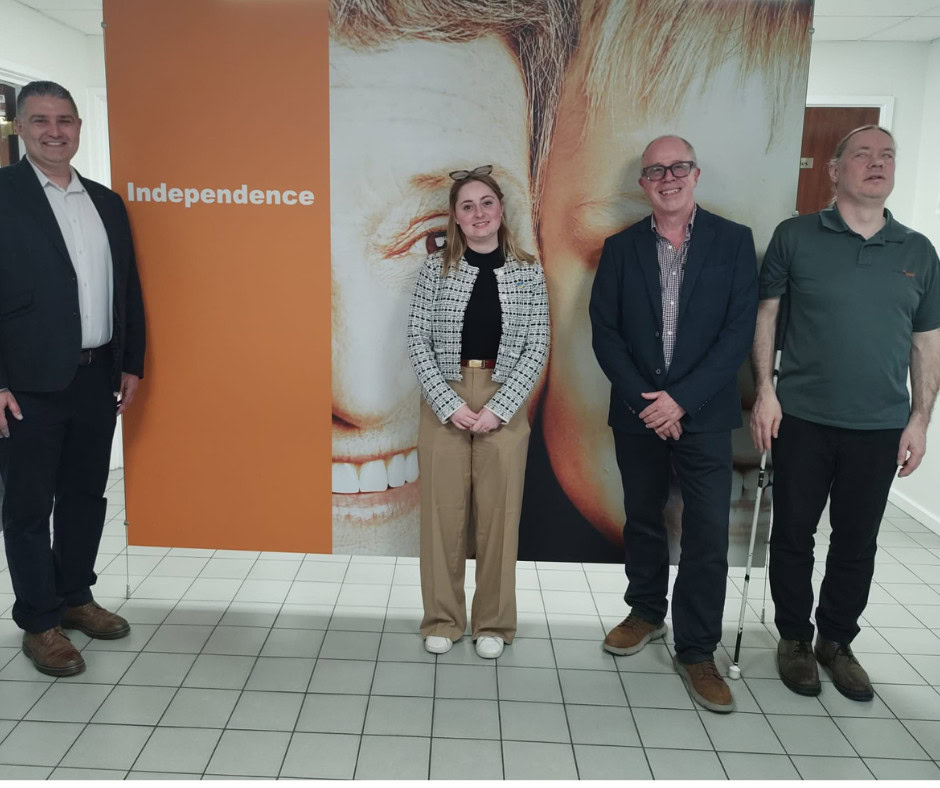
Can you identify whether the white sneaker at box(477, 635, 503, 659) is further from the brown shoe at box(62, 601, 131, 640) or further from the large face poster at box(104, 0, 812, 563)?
the brown shoe at box(62, 601, 131, 640)

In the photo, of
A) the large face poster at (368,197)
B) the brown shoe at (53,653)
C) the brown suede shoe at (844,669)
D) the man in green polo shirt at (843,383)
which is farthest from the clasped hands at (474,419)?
the brown shoe at (53,653)

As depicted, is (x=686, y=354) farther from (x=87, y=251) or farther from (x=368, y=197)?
(x=87, y=251)

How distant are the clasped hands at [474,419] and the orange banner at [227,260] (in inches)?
25.9

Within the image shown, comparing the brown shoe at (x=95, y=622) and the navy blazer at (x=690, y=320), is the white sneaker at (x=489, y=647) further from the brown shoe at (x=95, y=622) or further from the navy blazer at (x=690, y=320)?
the brown shoe at (x=95, y=622)

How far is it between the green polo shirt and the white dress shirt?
2548 millimetres

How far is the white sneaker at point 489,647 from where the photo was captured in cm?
312

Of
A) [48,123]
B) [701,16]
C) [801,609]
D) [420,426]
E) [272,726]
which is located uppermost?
[701,16]

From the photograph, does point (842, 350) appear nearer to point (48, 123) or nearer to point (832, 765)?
point (832, 765)

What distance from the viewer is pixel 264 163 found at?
3195 millimetres

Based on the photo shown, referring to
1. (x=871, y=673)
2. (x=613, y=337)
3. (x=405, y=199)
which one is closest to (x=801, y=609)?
(x=871, y=673)

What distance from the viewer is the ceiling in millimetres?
4422

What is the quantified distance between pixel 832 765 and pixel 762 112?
2.29 meters

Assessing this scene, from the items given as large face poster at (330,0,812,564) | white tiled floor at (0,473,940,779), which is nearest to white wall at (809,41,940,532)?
white tiled floor at (0,473,940,779)

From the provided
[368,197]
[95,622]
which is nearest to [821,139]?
[368,197]
